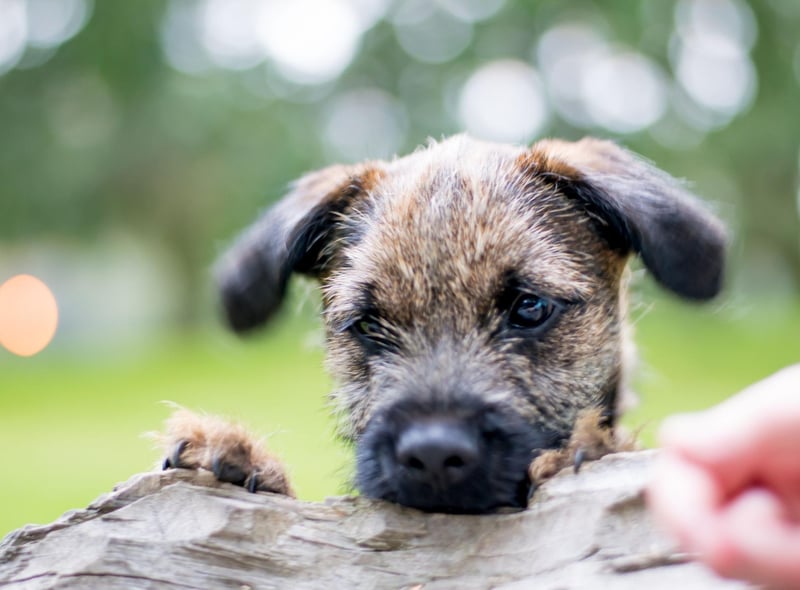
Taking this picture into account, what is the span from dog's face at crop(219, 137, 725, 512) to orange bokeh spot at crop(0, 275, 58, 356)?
28.4ft

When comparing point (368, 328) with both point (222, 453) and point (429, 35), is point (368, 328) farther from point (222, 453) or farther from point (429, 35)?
point (429, 35)

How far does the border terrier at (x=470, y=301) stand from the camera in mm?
2311

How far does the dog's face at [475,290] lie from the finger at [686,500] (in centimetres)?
78

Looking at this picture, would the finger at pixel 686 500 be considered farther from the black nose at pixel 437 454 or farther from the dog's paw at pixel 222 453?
the dog's paw at pixel 222 453

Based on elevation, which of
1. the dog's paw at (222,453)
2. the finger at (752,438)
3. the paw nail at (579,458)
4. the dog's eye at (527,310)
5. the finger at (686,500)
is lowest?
the finger at (686,500)

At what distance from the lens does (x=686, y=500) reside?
1.40 m

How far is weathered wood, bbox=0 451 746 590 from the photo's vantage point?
1966mm

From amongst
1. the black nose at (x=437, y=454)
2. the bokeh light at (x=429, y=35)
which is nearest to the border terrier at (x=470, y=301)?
the black nose at (x=437, y=454)

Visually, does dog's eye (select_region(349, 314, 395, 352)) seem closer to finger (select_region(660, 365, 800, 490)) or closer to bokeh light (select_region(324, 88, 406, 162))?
finger (select_region(660, 365, 800, 490))

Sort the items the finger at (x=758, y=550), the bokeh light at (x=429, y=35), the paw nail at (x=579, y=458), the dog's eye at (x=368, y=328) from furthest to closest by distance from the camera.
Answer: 1. the bokeh light at (x=429, y=35)
2. the dog's eye at (x=368, y=328)
3. the paw nail at (x=579, y=458)
4. the finger at (x=758, y=550)

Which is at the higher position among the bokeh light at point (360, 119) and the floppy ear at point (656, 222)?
the bokeh light at point (360, 119)

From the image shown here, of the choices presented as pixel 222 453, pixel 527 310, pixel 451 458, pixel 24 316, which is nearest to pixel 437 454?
pixel 451 458

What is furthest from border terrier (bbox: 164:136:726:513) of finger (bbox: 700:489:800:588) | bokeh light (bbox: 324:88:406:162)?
bokeh light (bbox: 324:88:406:162)

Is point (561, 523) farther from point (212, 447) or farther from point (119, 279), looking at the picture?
point (119, 279)
